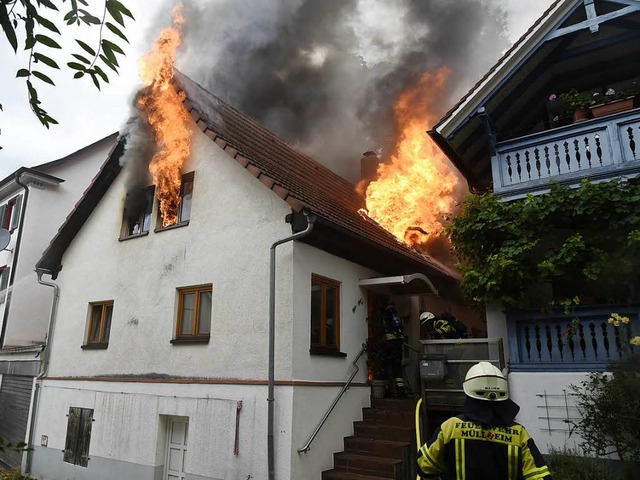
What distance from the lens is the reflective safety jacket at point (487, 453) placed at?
11.4ft

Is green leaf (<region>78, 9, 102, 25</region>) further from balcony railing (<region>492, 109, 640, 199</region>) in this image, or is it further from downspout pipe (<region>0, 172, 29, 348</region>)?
downspout pipe (<region>0, 172, 29, 348</region>)

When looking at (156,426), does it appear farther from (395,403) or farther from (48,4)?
(48,4)

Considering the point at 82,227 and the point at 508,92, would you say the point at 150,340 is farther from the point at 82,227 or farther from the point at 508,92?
the point at 508,92

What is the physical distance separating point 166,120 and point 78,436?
7403 millimetres

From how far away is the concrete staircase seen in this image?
28.2 feet

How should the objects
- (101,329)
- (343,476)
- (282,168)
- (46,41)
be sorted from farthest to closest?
(101,329), (282,168), (343,476), (46,41)

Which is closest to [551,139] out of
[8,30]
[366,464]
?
[366,464]

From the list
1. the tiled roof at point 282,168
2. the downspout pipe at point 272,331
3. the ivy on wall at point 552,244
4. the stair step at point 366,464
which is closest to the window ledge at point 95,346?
the downspout pipe at point 272,331

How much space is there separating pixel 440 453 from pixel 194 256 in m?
7.73

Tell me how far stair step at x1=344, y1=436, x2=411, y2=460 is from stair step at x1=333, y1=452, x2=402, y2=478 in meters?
0.16

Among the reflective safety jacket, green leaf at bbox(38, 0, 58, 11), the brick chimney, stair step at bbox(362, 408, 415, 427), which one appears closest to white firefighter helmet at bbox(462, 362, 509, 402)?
the reflective safety jacket

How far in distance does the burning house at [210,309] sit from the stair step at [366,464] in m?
0.04

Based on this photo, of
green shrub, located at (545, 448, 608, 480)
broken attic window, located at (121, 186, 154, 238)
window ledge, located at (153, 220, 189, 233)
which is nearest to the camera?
green shrub, located at (545, 448, 608, 480)

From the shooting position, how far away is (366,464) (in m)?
8.73
